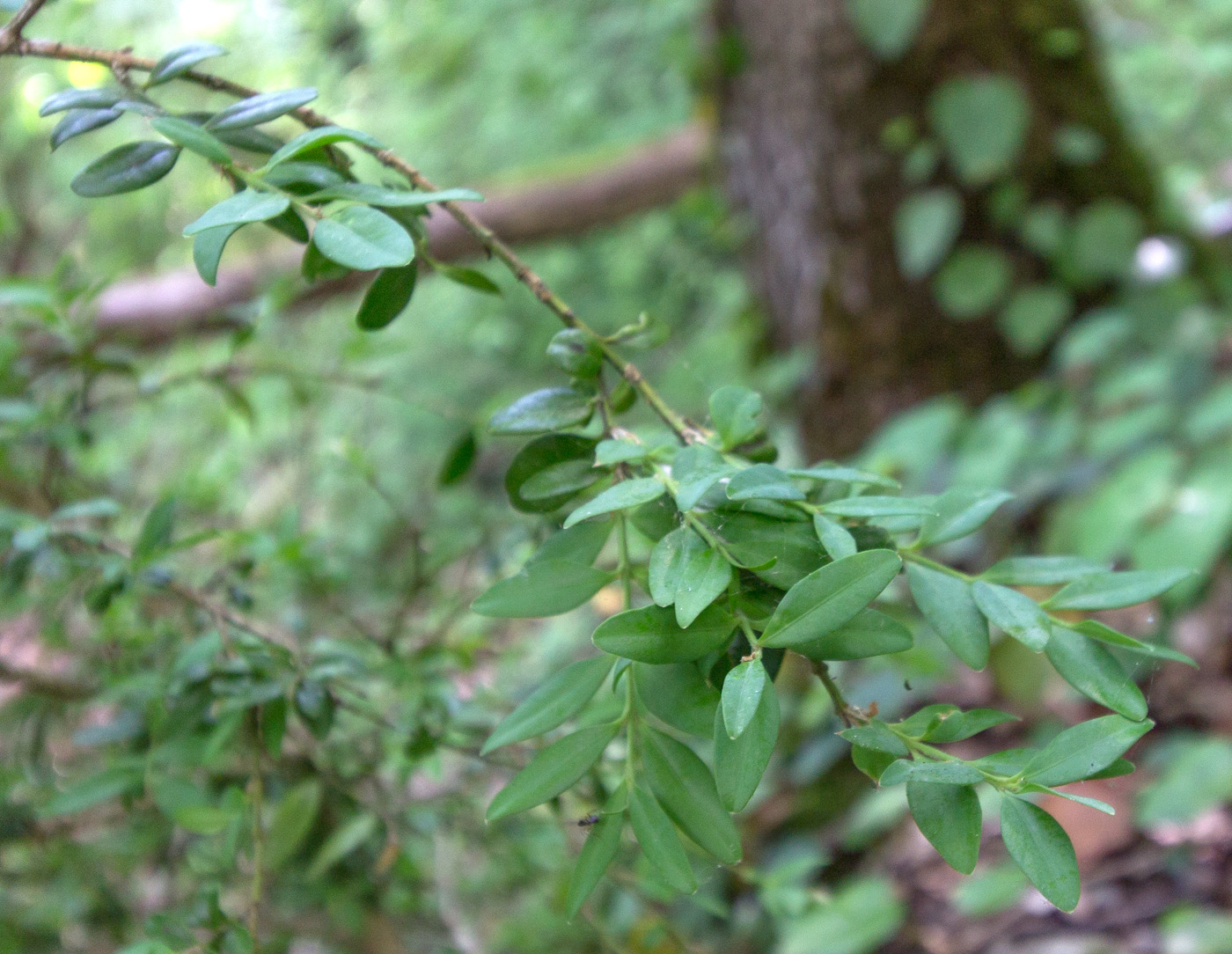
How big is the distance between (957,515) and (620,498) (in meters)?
0.18

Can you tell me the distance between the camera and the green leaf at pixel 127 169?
0.41 metres

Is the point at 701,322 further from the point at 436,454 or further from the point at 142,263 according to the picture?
the point at 142,263

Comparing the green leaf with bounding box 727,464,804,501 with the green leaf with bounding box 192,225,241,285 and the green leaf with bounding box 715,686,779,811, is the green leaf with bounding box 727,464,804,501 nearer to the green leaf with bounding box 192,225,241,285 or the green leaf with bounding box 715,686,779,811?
the green leaf with bounding box 715,686,779,811

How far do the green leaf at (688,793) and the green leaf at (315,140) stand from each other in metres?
0.26

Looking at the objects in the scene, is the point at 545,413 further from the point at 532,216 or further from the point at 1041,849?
the point at 532,216

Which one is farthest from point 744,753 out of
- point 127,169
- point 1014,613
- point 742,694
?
point 127,169

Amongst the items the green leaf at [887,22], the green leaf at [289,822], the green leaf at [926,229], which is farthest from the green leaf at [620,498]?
the green leaf at [887,22]

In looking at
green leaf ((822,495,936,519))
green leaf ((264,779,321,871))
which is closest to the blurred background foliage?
green leaf ((264,779,321,871))

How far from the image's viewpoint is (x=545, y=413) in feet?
1.44

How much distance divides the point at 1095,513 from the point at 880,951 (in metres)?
0.64

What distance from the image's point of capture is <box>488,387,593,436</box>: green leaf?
428mm

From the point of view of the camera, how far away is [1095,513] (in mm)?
1345

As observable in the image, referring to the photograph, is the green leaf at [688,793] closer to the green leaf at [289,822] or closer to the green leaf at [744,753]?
the green leaf at [744,753]

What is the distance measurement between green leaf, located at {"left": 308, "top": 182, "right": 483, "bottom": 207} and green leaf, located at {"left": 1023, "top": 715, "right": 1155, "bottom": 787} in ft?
0.94
